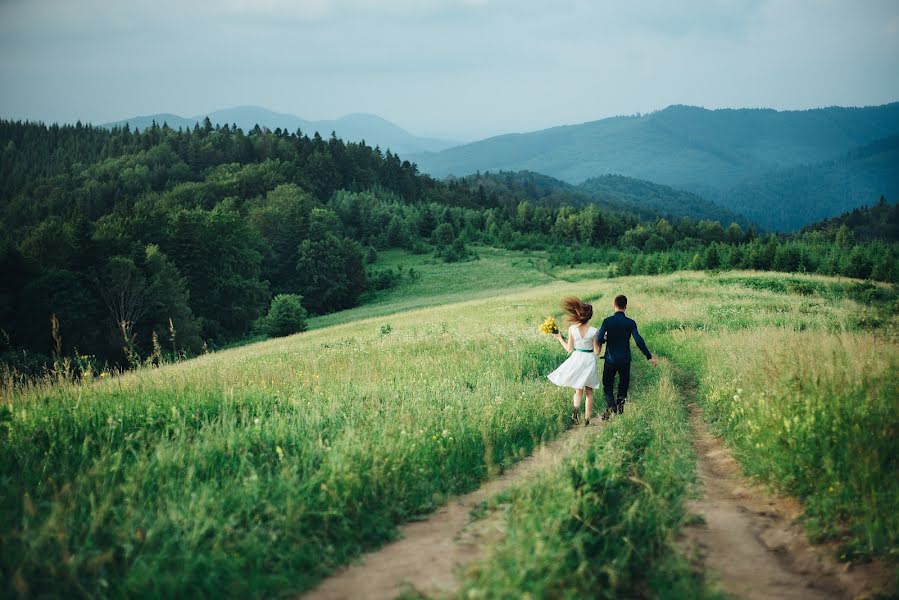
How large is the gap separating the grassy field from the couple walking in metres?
0.50

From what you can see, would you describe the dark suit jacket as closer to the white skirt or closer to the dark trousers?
the dark trousers

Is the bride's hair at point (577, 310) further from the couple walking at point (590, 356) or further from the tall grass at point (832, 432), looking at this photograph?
the tall grass at point (832, 432)

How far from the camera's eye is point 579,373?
10.3m

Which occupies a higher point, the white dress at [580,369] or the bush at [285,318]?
the white dress at [580,369]

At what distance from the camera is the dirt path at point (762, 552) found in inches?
183

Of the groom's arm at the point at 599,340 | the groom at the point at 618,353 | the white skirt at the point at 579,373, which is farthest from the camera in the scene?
the groom at the point at 618,353

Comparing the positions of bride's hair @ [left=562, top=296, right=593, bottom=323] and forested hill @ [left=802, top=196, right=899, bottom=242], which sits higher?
forested hill @ [left=802, top=196, right=899, bottom=242]

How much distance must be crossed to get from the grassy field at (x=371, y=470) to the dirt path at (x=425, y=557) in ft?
0.74

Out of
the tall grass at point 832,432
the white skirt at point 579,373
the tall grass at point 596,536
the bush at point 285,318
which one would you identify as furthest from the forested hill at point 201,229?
the tall grass at point 832,432

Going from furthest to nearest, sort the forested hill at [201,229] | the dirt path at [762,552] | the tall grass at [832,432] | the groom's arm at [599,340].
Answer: the forested hill at [201,229] → the groom's arm at [599,340] → the tall grass at [832,432] → the dirt path at [762,552]

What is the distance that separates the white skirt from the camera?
10203 millimetres

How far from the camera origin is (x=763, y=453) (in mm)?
7043

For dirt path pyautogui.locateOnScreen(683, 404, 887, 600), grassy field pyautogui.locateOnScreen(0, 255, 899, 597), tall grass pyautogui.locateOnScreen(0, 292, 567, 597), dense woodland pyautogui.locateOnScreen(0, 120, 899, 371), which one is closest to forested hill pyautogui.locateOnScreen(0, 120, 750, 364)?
dense woodland pyautogui.locateOnScreen(0, 120, 899, 371)

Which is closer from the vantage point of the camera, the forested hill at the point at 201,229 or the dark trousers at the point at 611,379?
the dark trousers at the point at 611,379
